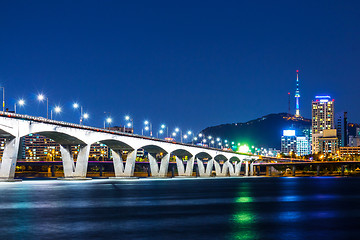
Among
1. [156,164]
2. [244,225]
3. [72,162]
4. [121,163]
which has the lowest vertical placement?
[244,225]

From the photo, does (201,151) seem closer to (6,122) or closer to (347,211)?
(6,122)

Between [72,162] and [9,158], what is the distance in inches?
962

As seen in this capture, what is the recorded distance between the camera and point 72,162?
10431cm

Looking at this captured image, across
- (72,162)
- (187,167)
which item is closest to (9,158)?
(72,162)

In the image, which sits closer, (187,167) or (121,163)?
(121,163)

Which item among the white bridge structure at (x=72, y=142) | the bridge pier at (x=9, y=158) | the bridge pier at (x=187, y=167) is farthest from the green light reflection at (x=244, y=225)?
the bridge pier at (x=187, y=167)

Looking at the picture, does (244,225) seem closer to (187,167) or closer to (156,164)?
(156,164)

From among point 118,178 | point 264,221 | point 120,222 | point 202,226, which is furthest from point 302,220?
point 118,178

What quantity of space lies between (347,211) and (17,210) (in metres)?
23.1

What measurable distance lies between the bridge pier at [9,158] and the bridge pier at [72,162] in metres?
20.6

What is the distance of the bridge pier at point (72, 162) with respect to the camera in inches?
4077

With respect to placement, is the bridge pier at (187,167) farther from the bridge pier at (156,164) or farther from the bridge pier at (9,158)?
the bridge pier at (9,158)

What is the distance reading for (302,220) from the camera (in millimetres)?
28828

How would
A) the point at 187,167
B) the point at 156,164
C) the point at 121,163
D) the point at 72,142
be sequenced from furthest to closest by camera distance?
the point at 187,167
the point at 156,164
the point at 121,163
the point at 72,142
